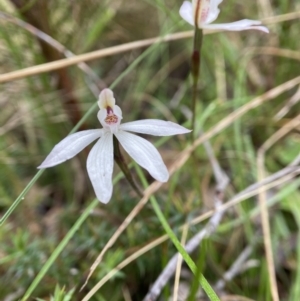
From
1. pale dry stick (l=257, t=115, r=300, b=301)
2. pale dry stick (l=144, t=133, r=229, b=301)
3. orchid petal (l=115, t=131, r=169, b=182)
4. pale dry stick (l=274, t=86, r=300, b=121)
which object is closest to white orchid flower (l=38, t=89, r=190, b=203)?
orchid petal (l=115, t=131, r=169, b=182)

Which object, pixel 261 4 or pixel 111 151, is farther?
pixel 261 4

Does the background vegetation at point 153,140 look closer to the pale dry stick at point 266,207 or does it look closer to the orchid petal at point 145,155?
the pale dry stick at point 266,207

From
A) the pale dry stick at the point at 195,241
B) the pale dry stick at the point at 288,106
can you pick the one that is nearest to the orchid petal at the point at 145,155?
the pale dry stick at the point at 195,241

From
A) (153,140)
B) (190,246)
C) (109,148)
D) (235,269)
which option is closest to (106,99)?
(109,148)

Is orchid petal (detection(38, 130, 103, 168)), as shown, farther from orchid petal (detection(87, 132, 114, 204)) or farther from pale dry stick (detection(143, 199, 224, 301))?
pale dry stick (detection(143, 199, 224, 301))

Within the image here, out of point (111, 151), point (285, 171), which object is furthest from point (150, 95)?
point (111, 151)

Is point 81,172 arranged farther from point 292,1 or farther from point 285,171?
point 292,1
